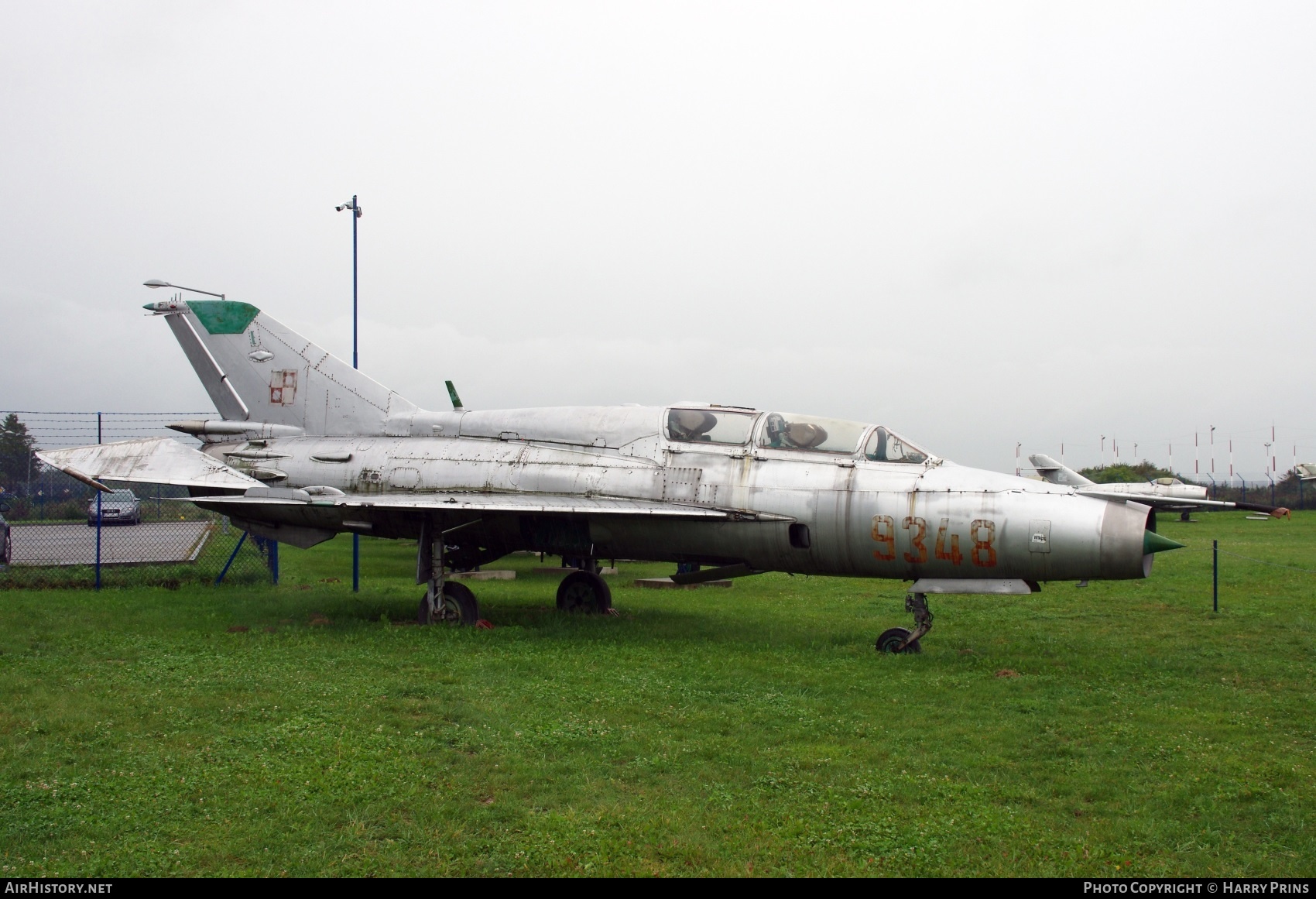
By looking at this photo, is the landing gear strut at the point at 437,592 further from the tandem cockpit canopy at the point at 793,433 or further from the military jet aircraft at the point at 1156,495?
the military jet aircraft at the point at 1156,495

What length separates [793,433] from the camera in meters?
11.1

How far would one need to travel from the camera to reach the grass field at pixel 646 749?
4770mm

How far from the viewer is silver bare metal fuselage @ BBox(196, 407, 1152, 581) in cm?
948

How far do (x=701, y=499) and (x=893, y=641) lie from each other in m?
2.66

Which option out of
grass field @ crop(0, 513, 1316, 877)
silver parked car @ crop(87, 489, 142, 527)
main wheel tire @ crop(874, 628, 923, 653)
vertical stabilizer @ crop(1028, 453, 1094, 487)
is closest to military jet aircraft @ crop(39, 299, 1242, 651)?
main wheel tire @ crop(874, 628, 923, 653)

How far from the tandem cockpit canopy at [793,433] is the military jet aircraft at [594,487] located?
0.02 metres

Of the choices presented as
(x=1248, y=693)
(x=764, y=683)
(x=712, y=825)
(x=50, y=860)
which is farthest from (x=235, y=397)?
(x=1248, y=693)

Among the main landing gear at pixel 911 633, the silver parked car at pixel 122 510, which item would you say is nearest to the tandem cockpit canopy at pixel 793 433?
the main landing gear at pixel 911 633

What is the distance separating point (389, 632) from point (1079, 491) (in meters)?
7.79

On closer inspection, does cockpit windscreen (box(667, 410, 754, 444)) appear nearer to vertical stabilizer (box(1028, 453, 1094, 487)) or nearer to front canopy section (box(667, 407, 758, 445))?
front canopy section (box(667, 407, 758, 445))

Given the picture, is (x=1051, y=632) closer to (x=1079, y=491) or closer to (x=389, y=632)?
(x=1079, y=491)

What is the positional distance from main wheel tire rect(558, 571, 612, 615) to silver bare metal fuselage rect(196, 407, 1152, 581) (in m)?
1.18

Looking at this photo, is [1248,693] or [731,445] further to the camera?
[731,445]
